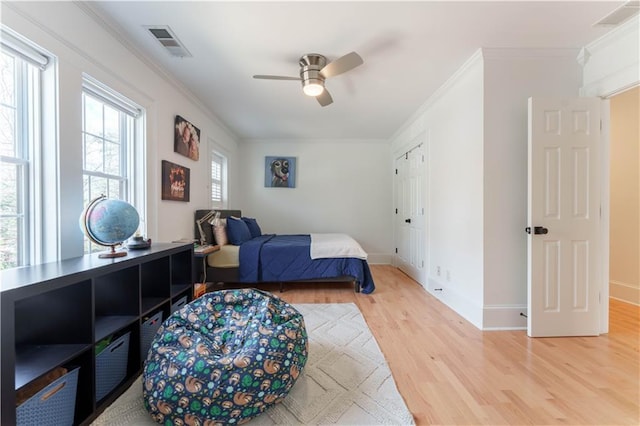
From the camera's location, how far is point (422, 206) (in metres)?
3.79

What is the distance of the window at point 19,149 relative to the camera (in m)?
1.43

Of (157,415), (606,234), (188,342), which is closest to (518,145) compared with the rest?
A: (606,234)

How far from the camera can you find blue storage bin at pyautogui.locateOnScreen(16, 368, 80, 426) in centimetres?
102

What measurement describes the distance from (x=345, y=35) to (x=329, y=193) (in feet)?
11.5

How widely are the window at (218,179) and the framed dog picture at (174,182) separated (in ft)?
3.46

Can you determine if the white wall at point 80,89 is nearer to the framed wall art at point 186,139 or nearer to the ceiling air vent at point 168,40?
the framed wall art at point 186,139

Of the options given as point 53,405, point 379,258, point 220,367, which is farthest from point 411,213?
point 53,405

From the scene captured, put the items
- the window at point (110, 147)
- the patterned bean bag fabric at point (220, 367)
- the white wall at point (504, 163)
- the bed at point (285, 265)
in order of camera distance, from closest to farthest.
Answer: the patterned bean bag fabric at point (220, 367), the window at point (110, 147), the white wall at point (504, 163), the bed at point (285, 265)

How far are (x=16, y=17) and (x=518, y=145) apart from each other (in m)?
3.55

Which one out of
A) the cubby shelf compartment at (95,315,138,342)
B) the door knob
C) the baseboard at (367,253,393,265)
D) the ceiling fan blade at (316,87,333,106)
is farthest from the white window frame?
the door knob

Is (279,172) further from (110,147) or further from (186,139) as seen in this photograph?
(110,147)

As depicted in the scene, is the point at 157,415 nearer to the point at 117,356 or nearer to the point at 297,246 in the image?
the point at 117,356

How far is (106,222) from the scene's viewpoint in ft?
4.92

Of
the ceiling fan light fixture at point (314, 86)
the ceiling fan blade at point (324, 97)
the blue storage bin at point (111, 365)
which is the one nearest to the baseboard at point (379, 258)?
the ceiling fan blade at point (324, 97)
